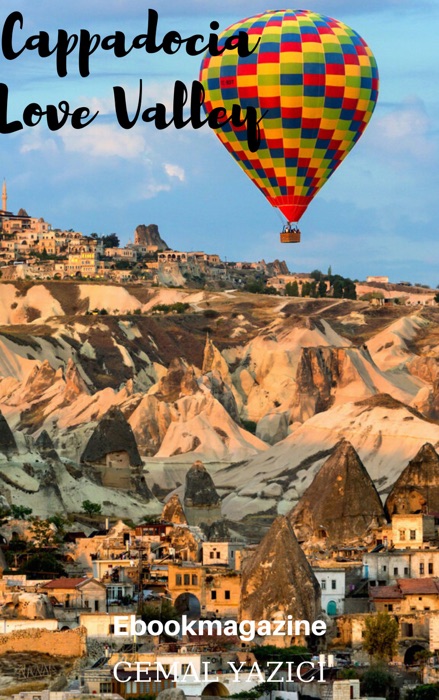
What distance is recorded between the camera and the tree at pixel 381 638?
80875 mm

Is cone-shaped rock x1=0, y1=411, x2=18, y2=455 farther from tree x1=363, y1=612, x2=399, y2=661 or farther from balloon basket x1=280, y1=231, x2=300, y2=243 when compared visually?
tree x1=363, y1=612, x2=399, y2=661

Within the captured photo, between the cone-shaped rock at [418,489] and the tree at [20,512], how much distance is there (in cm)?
1745

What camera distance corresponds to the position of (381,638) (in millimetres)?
81438

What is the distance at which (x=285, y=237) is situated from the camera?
369ft

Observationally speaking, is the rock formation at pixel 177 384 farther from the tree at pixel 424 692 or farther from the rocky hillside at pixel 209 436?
the tree at pixel 424 692

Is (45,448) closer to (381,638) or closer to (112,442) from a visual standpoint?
(112,442)

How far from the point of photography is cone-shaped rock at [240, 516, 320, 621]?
285 feet

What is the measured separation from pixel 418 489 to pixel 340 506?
3040 millimetres

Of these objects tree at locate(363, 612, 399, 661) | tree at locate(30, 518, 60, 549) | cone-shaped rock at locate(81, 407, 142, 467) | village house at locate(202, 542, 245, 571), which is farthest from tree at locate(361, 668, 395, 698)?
cone-shaped rock at locate(81, 407, 142, 467)

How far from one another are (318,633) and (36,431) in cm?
10226

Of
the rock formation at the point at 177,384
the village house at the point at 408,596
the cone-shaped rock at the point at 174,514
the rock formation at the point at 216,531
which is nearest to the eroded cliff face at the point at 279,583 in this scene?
the village house at the point at 408,596

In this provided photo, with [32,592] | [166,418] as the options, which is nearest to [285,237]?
[32,592]

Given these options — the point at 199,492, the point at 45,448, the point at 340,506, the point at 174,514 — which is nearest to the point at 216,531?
the point at 174,514

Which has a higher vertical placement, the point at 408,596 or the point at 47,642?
the point at 408,596
